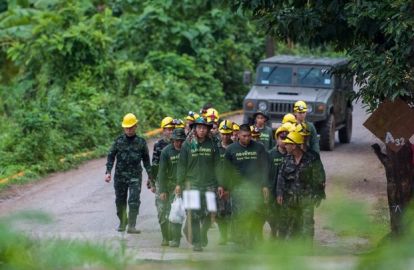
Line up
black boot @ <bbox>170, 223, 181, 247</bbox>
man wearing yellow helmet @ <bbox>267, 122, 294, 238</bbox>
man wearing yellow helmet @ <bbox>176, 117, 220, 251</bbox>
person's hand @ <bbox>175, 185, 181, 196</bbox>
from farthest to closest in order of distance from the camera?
black boot @ <bbox>170, 223, 181, 247</bbox> < person's hand @ <bbox>175, 185, 181, 196</bbox> < man wearing yellow helmet @ <bbox>176, 117, 220, 251</bbox> < man wearing yellow helmet @ <bbox>267, 122, 294, 238</bbox>

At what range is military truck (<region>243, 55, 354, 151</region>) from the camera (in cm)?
2173

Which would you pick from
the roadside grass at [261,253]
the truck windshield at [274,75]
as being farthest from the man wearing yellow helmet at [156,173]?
the truck windshield at [274,75]

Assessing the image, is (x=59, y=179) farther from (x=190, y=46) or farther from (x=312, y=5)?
(x=190, y=46)

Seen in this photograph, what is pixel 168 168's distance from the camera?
1245 cm

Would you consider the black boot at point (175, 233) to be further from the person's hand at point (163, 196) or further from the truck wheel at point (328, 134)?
the truck wheel at point (328, 134)

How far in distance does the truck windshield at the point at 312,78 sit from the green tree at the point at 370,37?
30.6ft

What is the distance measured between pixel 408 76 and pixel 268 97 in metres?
10.5

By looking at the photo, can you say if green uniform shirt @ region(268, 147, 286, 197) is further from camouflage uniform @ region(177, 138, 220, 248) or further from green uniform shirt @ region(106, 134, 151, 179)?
green uniform shirt @ region(106, 134, 151, 179)

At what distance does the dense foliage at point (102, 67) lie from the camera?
2166 cm

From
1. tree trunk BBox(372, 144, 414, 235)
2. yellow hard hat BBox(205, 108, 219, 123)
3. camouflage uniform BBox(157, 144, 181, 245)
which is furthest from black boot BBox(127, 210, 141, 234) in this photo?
tree trunk BBox(372, 144, 414, 235)

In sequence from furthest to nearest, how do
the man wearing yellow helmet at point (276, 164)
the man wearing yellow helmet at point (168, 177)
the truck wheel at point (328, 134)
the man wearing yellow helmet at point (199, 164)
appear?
the truck wheel at point (328, 134), the man wearing yellow helmet at point (168, 177), the man wearing yellow helmet at point (199, 164), the man wearing yellow helmet at point (276, 164)

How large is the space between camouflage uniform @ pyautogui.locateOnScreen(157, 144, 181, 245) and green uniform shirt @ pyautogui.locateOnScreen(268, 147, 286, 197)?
3.86 ft

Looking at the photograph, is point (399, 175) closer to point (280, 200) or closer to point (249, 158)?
point (280, 200)

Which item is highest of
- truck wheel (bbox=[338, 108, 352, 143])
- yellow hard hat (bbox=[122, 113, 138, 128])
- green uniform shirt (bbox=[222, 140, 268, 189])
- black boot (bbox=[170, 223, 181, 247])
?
yellow hard hat (bbox=[122, 113, 138, 128])
